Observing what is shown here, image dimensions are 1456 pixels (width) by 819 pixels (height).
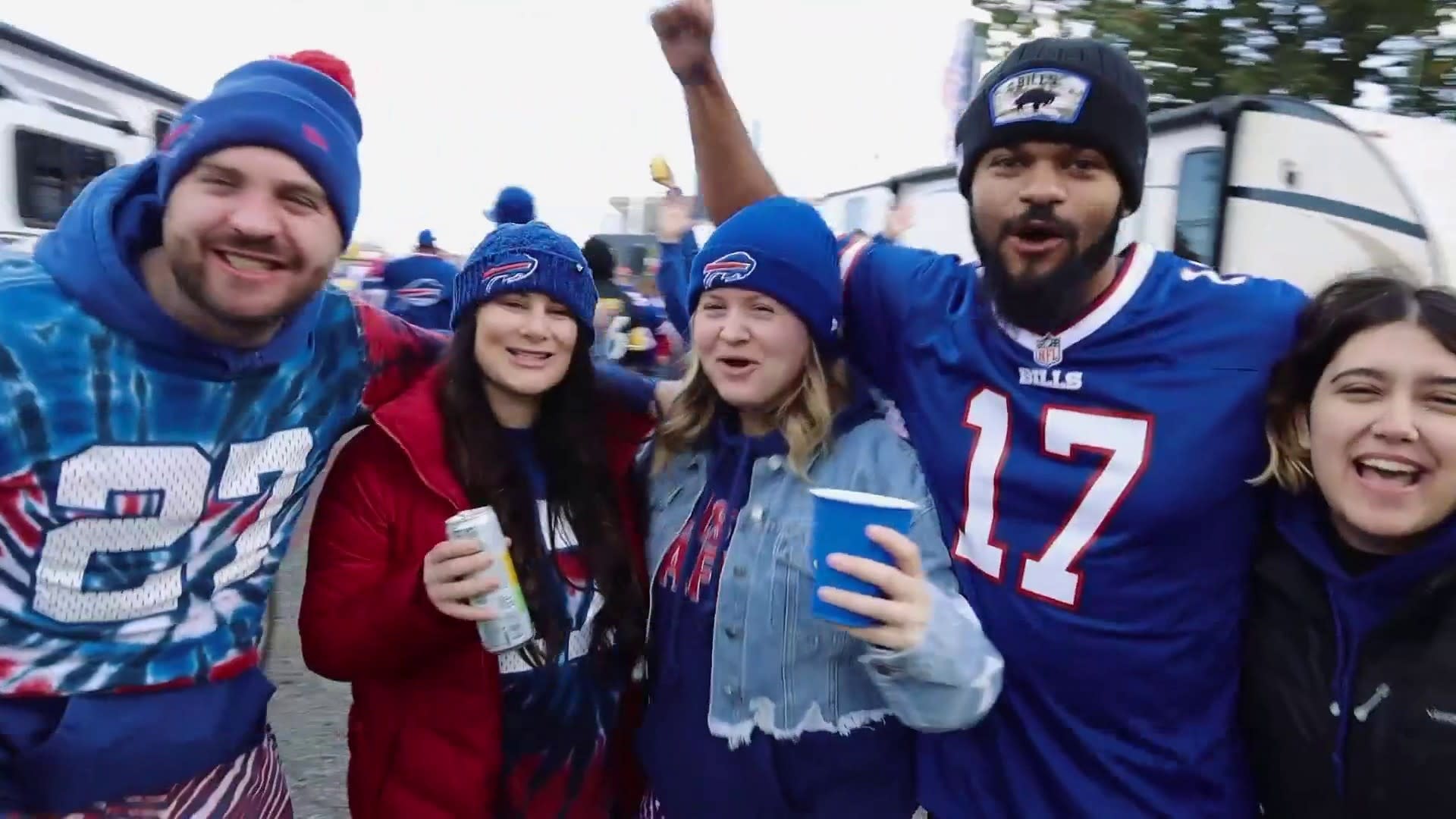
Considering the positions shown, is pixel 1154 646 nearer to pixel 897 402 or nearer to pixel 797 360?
pixel 897 402

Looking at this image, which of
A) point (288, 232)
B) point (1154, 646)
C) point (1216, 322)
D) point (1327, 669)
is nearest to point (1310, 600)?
point (1327, 669)

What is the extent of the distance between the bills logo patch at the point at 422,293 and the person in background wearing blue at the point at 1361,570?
4553 mm

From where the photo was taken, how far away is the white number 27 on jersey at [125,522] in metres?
1.61

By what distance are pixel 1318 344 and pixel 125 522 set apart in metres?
2.15

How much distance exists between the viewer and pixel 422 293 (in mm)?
5652

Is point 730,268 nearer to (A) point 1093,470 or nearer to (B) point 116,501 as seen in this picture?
(A) point 1093,470

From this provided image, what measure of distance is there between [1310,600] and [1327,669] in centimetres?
12

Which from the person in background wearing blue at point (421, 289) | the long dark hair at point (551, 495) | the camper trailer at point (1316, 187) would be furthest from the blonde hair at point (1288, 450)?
the camper trailer at point (1316, 187)

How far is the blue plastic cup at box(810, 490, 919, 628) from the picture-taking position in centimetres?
145

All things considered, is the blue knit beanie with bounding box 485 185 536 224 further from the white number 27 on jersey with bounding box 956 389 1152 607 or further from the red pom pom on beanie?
the white number 27 on jersey with bounding box 956 389 1152 607

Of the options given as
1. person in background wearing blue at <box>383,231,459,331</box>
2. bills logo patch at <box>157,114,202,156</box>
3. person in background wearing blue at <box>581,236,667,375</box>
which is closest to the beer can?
bills logo patch at <box>157,114,202,156</box>

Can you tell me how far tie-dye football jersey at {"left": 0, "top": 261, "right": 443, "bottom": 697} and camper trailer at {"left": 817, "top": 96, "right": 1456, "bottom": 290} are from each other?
4855 millimetres

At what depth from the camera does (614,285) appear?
6508 millimetres

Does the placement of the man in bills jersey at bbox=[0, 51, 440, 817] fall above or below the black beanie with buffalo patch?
below
